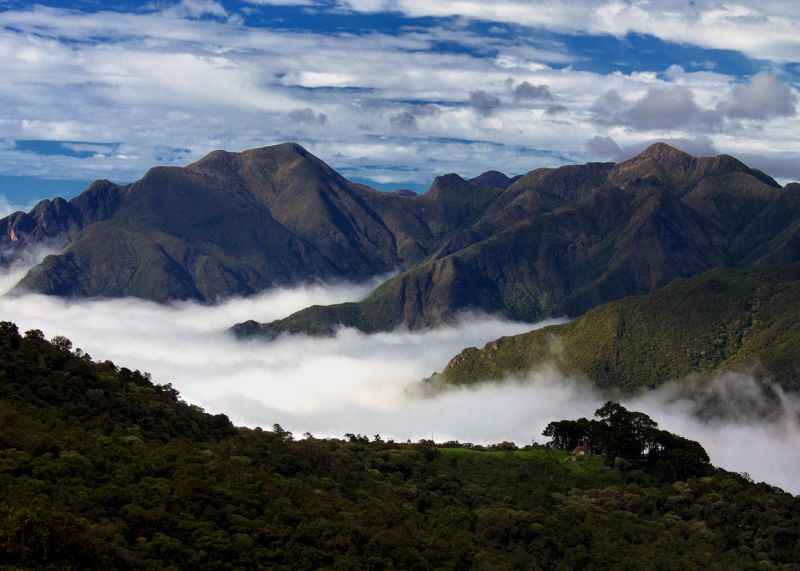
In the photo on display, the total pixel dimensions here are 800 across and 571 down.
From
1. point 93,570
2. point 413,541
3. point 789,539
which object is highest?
point 93,570

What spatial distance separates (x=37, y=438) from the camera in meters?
87.4

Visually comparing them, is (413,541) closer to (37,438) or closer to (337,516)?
(337,516)

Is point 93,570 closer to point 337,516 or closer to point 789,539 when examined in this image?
point 337,516

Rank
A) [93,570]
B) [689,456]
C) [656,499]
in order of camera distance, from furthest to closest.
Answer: [689,456] < [656,499] < [93,570]

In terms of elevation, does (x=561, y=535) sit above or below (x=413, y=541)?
below

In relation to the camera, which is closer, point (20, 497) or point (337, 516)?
point (20, 497)

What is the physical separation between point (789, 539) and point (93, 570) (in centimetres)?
10448

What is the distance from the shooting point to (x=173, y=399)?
130 m

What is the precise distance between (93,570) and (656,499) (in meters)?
102

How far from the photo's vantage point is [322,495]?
104375mm

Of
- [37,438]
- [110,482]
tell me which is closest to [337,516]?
[110,482]

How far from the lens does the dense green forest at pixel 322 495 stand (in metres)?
77.8

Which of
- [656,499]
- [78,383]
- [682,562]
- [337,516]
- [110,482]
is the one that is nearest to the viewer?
[110,482]

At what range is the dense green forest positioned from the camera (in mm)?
77812
